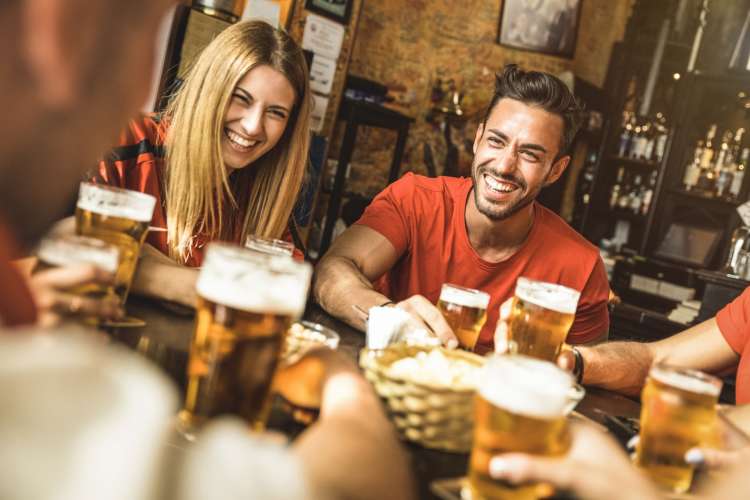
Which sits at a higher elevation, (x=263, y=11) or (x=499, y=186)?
(x=263, y=11)

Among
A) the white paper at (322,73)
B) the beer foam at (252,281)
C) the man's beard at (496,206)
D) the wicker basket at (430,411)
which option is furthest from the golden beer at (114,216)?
the white paper at (322,73)

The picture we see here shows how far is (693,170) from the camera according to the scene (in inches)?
260

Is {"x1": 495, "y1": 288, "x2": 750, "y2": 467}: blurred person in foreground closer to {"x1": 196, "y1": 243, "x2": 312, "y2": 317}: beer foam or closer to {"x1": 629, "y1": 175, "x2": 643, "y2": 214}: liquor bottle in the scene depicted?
{"x1": 196, "y1": 243, "x2": 312, "y2": 317}: beer foam

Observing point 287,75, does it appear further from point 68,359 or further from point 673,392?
point 68,359

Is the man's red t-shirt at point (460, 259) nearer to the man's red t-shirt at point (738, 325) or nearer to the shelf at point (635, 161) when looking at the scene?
the man's red t-shirt at point (738, 325)

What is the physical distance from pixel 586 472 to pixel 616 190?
6957 mm

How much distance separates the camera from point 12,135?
1.59 ft

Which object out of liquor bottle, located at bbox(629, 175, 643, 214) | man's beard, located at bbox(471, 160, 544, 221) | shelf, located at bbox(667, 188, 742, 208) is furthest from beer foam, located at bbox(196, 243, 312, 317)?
liquor bottle, located at bbox(629, 175, 643, 214)

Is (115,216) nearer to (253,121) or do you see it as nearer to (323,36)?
(253,121)

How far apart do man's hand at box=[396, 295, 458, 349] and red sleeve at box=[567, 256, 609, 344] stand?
994mm

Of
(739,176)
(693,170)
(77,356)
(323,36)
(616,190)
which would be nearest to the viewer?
(77,356)

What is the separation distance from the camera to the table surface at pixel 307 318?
37.0 inches

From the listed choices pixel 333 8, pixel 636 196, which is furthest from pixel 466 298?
pixel 636 196

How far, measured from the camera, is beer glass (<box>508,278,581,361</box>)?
1472 millimetres
